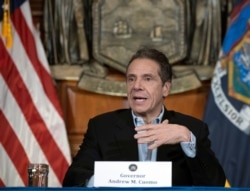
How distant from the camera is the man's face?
2.80m

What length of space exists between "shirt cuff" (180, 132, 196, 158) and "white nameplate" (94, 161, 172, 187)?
386 millimetres

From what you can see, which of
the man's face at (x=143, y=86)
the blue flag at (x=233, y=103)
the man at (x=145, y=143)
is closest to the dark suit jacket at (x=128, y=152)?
the man at (x=145, y=143)

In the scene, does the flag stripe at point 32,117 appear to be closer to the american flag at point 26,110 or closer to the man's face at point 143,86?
the american flag at point 26,110

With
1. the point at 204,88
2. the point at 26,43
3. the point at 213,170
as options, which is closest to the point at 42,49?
the point at 26,43

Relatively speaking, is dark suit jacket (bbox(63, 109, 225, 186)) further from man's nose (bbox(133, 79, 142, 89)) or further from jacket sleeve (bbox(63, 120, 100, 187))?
man's nose (bbox(133, 79, 142, 89))

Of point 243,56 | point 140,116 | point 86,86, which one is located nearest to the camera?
point 140,116

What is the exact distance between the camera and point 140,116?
2902 mm

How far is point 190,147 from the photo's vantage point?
98.8 inches

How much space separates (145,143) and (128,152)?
15 centimetres

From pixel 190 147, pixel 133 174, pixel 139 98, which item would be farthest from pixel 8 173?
pixel 133 174

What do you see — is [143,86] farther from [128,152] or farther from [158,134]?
[158,134]

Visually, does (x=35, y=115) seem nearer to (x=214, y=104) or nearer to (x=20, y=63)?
(x=20, y=63)

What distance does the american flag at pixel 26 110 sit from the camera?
4492 millimetres

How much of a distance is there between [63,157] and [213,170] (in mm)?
2112
